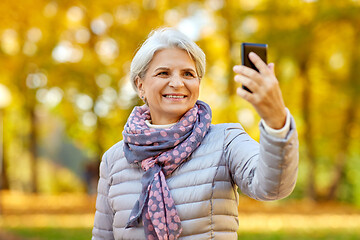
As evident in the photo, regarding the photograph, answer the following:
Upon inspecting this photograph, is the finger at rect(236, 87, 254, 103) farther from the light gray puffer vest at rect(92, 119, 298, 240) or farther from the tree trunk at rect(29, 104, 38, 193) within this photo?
the tree trunk at rect(29, 104, 38, 193)

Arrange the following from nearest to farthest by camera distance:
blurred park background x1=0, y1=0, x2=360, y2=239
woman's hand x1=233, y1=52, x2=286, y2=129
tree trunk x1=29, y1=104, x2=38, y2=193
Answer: woman's hand x1=233, y1=52, x2=286, y2=129 < blurred park background x1=0, y1=0, x2=360, y2=239 < tree trunk x1=29, y1=104, x2=38, y2=193

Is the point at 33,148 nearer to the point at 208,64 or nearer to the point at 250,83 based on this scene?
the point at 208,64

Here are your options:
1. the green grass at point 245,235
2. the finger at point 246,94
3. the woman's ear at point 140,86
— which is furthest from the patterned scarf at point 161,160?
the green grass at point 245,235

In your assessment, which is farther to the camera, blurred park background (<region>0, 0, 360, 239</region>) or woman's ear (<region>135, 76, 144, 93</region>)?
blurred park background (<region>0, 0, 360, 239</region>)

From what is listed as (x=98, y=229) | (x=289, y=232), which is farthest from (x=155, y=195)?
(x=289, y=232)

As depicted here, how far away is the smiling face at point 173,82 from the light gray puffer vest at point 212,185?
0.62ft

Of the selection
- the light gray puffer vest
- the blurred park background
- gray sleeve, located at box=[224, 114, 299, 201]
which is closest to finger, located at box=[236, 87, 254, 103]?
gray sleeve, located at box=[224, 114, 299, 201]

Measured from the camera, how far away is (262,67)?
1740 millimetres

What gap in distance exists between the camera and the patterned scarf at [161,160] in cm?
228

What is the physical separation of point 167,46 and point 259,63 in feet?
2.64

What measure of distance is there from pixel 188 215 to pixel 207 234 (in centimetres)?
11

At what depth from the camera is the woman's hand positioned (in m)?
1.73

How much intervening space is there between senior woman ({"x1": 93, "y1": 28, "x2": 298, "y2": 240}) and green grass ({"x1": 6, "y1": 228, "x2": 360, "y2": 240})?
223 inches

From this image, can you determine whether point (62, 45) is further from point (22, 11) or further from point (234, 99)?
point (234, 99)
